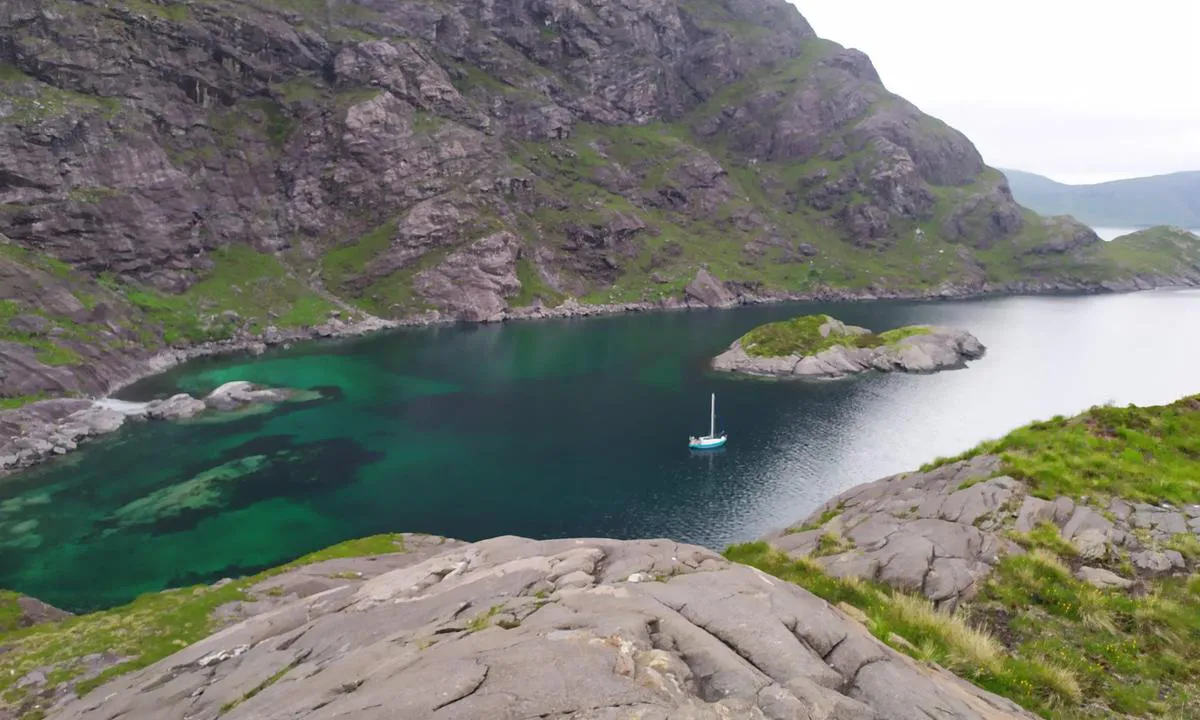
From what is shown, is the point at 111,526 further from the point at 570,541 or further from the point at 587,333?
the point at 587,333

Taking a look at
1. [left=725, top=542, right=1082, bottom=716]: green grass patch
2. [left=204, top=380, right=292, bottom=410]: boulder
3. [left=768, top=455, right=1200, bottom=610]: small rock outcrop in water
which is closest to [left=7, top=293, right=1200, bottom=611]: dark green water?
[left=204, top=380, right=292, bottom=410]: boulder

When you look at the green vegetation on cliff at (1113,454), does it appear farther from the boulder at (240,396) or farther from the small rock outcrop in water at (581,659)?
the boulder at (240,396)

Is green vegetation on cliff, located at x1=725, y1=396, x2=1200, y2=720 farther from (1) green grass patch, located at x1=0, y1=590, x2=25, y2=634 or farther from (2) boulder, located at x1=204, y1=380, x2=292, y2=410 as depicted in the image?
(2) boulder, located at x1=204, y1=380, x2=292, y2=410

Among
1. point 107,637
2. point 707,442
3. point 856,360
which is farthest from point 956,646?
point 856,360

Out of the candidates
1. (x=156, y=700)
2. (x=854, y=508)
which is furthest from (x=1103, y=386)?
(x=156, y=700)

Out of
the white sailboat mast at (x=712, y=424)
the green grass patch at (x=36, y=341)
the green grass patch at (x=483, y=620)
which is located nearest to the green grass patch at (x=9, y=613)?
the green grass patch at (x=483, y=620)

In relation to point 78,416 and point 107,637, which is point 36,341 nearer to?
point 78,416

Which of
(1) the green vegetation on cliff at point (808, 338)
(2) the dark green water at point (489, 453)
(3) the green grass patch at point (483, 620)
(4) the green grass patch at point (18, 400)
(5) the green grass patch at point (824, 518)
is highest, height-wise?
(3) the green grass patch at point (483, 620)
